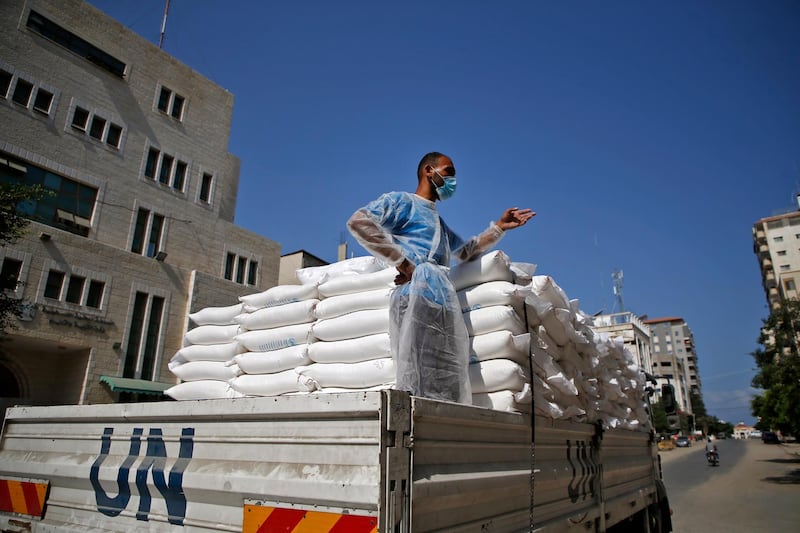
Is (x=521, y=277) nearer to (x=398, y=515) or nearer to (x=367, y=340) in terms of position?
(x=367, y=340)

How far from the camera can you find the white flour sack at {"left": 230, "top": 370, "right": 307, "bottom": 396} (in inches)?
128

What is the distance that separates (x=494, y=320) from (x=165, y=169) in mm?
20546

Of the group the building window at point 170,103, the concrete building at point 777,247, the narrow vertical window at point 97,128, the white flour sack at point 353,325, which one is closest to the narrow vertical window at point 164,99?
the building window at point 170,103

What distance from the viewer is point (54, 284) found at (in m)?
15.1

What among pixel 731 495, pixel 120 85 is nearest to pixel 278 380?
pixel 731 495

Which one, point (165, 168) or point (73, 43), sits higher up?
point (73, 43)

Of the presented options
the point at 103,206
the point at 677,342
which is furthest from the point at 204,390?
the point at 677,342

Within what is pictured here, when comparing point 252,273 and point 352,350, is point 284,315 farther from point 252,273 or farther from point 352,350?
point 252,273

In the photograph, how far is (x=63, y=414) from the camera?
2668 millimetres

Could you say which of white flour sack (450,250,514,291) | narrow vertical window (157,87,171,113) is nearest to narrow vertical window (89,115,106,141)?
narrow vertical window (157,87,171,113)

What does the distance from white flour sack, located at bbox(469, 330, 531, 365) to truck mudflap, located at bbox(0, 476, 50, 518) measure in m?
2.29

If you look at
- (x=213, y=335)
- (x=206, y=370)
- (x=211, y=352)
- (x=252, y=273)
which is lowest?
(x=206, y=370)

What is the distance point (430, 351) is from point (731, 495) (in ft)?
57.7

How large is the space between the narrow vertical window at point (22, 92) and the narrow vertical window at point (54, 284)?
557cm
